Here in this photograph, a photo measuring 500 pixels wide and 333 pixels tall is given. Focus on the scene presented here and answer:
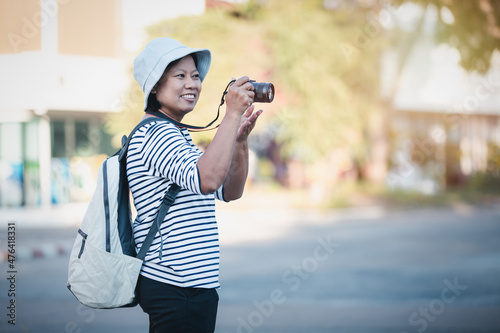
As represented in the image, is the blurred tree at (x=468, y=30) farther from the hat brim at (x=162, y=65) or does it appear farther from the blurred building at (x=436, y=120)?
the hat brim at (x=162, y=65)

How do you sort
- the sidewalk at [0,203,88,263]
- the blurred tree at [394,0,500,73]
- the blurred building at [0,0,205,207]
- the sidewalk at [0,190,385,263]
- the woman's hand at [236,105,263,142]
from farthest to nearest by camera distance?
the blurred tree at [394,0,500,73], the sidewalk at [0,190,385,263], the sidewalk at [0,203,88,263], the blurred building at [0,0,205,207], the woman's hand at [236,105,263,142]

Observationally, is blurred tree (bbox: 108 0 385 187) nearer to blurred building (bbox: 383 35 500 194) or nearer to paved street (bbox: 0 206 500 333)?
blurred building (bbox: 383 35 500 194)

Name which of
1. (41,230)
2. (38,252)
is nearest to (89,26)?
(38,252)

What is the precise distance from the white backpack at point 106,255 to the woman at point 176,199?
44 millimetres

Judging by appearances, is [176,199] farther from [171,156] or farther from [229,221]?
[229,221]

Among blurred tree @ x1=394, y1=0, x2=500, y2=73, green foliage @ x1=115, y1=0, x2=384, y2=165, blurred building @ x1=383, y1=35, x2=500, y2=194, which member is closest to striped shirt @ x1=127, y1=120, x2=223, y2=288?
green foliage @ x1=115, y1=0, x2=384, y2=165

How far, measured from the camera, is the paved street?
5.24m

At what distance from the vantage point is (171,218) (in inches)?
78.4

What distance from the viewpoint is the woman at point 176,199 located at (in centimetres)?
190

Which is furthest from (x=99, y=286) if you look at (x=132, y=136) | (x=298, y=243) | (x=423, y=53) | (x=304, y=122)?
(x=423, y=53)

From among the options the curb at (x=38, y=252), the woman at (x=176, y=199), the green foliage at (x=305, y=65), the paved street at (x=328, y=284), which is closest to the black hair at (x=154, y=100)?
the woman at (x=176, y=199)

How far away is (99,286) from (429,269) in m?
6.62

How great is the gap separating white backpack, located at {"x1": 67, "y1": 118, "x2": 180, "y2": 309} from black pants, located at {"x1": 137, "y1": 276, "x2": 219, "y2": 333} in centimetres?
6

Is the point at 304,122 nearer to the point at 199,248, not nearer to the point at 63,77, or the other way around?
the point at 63,77
